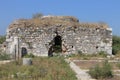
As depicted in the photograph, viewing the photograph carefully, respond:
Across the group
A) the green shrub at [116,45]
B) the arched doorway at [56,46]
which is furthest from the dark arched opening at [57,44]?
the green shrub at [116,45]

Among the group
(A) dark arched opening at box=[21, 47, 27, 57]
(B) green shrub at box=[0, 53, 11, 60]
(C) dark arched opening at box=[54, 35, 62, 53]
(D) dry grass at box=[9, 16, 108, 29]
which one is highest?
(D) dry grass at box=[9, 16, 108, 29]

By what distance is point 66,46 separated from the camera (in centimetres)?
2845

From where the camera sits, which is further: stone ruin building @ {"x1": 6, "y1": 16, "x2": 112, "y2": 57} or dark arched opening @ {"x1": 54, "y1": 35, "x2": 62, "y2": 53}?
dark arched opening @ {"x1": 54, "y1": 35, "x2": 62, "y2": 53}

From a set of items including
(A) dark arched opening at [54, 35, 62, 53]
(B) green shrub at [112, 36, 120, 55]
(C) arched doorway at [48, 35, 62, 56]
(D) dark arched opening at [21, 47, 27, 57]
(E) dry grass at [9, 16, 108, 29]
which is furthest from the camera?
(B) green shrub at [112, 36, 120, 55]

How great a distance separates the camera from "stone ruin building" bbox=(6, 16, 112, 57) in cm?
2794

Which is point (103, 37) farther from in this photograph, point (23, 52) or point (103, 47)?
point (23, 52)

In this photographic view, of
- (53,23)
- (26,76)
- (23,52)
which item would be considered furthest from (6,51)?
(26,76)

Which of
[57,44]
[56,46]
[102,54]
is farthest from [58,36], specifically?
[102,54]

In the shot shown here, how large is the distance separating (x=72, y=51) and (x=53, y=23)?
278 cm

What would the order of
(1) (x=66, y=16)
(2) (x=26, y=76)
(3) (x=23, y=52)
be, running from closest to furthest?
(2) (x=26, y=76) < (3) (x=23, y=52) < (1) (x=66, y=16)

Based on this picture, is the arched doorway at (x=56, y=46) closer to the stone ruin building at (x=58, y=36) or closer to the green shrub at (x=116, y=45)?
the stone ruin building at (x=58, y=36)

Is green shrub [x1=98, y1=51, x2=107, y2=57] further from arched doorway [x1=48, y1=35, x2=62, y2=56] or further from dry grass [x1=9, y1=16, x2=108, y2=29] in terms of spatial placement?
arched doorway [x1=48, y1=35, x2=62, y2=56]

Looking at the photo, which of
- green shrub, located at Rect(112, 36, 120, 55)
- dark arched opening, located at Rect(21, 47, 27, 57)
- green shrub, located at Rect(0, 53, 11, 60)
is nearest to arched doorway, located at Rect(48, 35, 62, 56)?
dark arched opening, located at Rect(21, 47, 27, 57)

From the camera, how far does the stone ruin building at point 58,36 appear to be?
27938 mm
